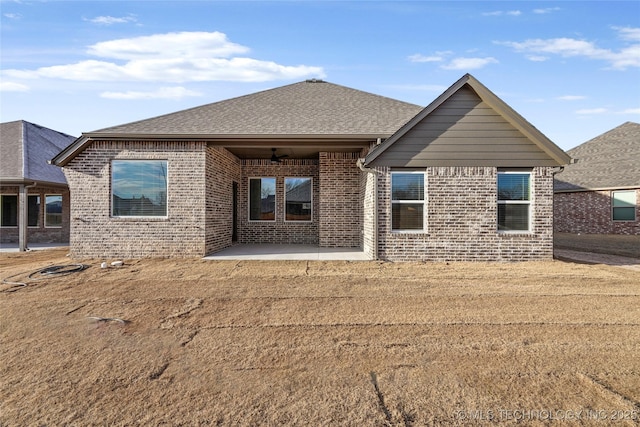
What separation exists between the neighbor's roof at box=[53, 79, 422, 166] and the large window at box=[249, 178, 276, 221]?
2886 millimetres

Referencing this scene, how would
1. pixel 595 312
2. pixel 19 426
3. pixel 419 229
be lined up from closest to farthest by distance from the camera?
pixel 19 426, pixel 595 312, pixel 419 229

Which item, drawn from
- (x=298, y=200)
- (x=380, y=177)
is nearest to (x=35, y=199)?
(x=298, y=200)

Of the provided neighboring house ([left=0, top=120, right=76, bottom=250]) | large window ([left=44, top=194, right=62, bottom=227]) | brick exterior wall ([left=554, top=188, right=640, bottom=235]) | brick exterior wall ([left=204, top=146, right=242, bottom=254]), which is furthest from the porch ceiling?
brick exterior wall ([left=554, top=188, right=640, bottom=235])

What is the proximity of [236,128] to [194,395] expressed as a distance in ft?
25.6

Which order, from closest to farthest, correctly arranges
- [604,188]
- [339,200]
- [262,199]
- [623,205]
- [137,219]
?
[137,219]
[339,200]
[262,199]
[623,205]
[604,188]

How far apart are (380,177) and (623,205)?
51.8 ft

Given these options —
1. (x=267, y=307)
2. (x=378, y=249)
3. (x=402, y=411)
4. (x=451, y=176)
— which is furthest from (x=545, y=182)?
(x=402, y=411)

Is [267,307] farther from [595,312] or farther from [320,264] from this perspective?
[595,312]

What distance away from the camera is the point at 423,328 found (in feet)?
14.4

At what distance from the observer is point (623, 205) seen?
55.8 feet

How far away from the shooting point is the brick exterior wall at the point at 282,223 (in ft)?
42.2

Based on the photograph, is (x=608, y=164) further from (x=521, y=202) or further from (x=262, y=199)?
(x=262, y=199)

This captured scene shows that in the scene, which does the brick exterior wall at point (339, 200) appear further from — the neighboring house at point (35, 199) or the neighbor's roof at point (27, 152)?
the neighboring house at point (35, 199)

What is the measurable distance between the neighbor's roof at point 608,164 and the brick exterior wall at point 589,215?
0.48 metres
